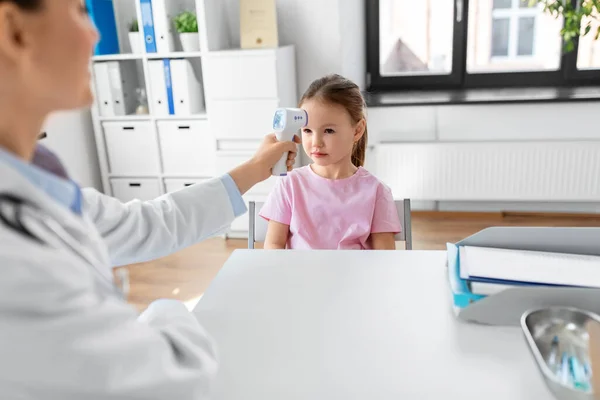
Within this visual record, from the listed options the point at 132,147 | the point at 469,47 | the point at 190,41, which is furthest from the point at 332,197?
the point at 469,47

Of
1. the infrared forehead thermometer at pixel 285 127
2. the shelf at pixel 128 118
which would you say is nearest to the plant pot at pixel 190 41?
the shelf at pixel 128 118

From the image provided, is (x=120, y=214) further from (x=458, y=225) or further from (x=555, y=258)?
(x=458, y=225)

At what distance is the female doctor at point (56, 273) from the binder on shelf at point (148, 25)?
112 inches

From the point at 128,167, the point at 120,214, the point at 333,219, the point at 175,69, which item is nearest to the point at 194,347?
the point at 120,214

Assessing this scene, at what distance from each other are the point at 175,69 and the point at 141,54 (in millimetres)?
242

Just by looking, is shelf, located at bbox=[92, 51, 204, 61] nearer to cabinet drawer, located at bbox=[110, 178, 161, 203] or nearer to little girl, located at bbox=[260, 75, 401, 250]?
cabinet drawer, located at bbox=[110, 178, 161, 203]

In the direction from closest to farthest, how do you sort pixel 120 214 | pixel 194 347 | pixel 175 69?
pixel 194 347 → pixel 120 214 → pixel 175 69

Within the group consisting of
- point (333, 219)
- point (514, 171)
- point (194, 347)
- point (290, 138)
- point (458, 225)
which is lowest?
point (458, 225)

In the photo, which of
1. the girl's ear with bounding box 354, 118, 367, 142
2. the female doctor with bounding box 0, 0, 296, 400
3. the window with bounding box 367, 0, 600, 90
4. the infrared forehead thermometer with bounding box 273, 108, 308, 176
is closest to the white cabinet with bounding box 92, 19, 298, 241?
the window with bounding box 367, 0, 600, 90

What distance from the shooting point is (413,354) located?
Answer: 815 mm

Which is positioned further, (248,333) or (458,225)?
(458,225)

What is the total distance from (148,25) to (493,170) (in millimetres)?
2254

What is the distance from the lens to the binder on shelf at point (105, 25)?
3.27 metres

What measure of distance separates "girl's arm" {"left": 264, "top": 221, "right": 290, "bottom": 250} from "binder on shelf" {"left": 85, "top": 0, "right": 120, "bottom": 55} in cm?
224
